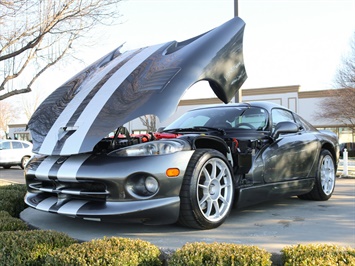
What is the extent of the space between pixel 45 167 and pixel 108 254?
1.52 metres

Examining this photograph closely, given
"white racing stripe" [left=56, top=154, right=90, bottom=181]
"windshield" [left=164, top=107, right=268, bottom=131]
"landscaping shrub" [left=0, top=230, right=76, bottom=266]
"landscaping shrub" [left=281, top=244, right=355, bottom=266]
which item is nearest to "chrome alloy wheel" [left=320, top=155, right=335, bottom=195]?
"windshield" [left=164, top=107, right=268, bottom=131]

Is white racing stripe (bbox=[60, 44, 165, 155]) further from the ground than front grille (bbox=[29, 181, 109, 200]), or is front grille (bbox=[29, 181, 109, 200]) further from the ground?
white racing stripe (bbox=[60, 44, 165, 155])

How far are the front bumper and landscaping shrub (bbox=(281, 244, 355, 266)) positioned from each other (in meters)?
1.13

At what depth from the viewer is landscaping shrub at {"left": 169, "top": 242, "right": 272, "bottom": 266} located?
2314mm

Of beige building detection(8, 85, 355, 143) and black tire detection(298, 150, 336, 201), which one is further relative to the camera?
beige building detection(8, 85, 355, 143)

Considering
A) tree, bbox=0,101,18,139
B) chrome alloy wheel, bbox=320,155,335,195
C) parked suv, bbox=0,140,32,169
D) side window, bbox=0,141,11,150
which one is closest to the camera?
chrome alloy wheel, bbox=320,155,335,195

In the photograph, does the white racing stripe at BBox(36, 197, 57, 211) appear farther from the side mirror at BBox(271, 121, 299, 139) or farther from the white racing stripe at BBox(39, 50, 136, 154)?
the side mirror at BBox(271, 121, 299, 139)

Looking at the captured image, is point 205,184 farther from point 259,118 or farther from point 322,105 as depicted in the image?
point 322,105

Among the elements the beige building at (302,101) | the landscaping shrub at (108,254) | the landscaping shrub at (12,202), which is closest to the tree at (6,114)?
the beige building at (302,101)

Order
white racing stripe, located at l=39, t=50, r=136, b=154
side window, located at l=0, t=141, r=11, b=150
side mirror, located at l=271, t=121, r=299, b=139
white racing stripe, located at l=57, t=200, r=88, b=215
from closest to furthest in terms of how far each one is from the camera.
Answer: white racing stripe, located at l=57, t=200, r=88, b=215
white racing stripe, located at l=39, t=50, r=136, b=154
side mirror, located at l=271, t=121, r=299, b=139
side window, located at l=0, t=141, r=11, b=150

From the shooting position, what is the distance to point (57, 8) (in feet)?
25.9

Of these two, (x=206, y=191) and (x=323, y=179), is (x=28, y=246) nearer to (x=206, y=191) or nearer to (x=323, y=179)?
(x=206, y=191)

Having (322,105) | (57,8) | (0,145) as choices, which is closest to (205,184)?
(57,8)

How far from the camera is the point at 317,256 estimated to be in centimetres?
234
